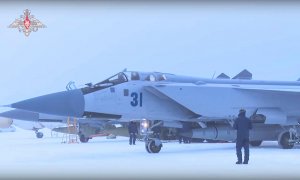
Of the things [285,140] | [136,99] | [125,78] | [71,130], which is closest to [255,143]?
[285,140]

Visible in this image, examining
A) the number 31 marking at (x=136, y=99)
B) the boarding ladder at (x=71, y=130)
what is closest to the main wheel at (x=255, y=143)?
the number 31 marking at (x=136, y=99)

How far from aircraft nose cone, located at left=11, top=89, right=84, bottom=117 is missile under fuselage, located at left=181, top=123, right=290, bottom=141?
377 centimetres

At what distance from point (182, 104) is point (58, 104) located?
342 centimetres

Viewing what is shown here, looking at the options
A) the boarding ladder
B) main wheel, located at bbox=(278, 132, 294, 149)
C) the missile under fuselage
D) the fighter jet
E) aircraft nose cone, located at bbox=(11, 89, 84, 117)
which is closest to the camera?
aircraft nose cone, located at bbox=(11, 89, 84, 117)

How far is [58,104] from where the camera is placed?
11.2m

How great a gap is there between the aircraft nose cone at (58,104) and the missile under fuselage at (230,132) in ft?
12.4

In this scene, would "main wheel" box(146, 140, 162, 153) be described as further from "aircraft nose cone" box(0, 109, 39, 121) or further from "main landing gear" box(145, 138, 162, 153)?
"aircraft nose cone" box(0, 109, 39, 121)

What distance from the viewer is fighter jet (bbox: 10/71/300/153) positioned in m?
11.6

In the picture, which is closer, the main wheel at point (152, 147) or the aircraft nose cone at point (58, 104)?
the aircraft nose cone at point (58, 104)

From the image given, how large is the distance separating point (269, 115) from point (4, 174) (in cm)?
842

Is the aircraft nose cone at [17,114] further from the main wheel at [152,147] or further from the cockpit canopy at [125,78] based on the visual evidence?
the main wheel at [152,147]

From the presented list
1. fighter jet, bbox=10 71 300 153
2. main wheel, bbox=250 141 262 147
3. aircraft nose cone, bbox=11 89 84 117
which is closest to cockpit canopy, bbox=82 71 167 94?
fighter jet, bbox=10 71 300 153

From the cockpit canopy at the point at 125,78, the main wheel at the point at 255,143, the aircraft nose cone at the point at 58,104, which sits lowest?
the main wheel at the point at 255,143

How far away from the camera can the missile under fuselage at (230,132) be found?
13.6m
